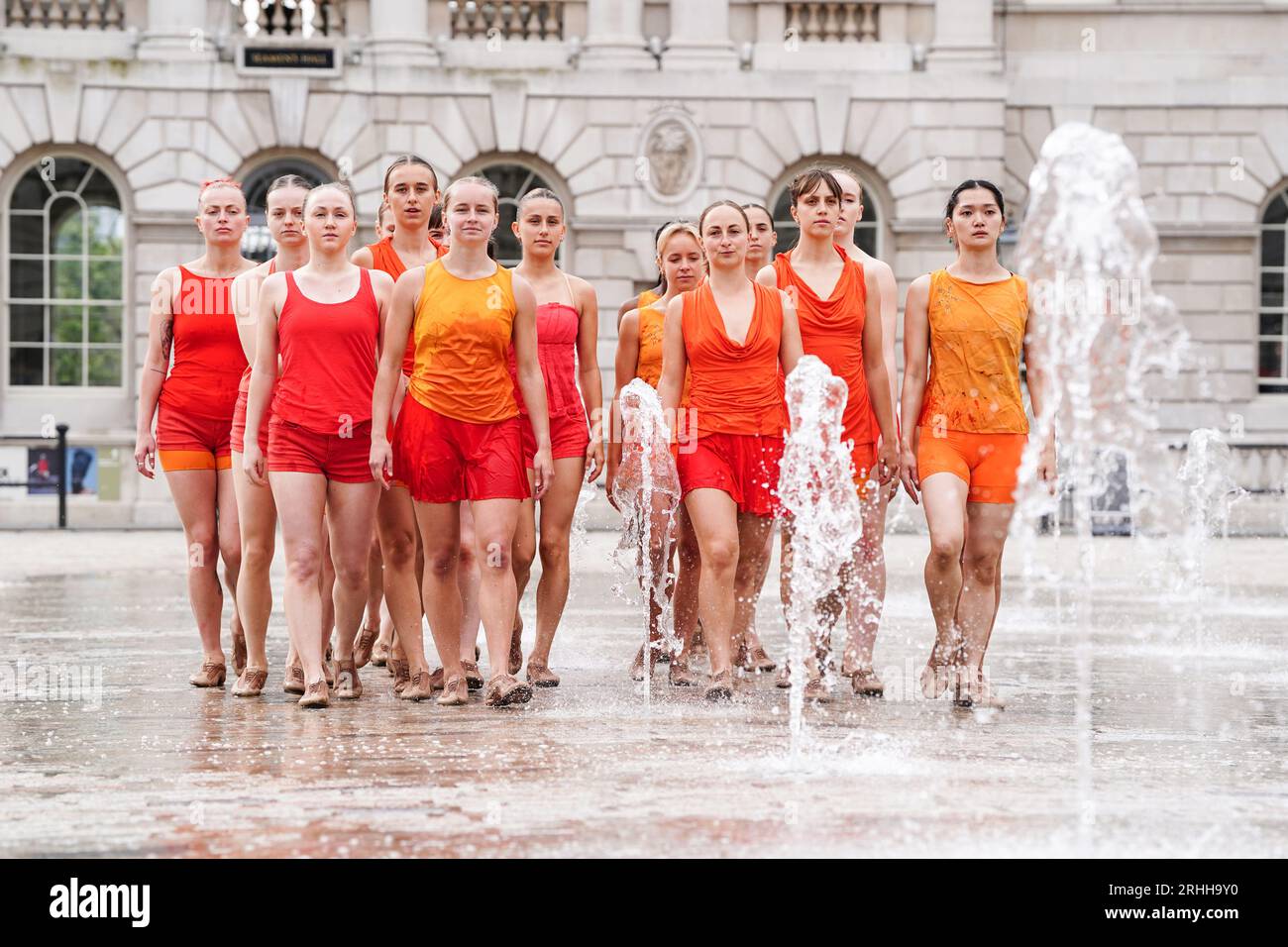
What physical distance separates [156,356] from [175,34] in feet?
52.6

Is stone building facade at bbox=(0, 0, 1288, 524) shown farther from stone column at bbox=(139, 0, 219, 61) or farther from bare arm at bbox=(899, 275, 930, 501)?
bare arm at bbox=(899, 275, 930, 501)

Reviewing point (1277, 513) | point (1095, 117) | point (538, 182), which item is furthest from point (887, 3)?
point (1277, 513)

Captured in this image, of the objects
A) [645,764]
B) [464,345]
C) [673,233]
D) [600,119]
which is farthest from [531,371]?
[600,119]

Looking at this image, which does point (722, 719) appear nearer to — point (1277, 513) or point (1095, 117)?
point (1277, 513)

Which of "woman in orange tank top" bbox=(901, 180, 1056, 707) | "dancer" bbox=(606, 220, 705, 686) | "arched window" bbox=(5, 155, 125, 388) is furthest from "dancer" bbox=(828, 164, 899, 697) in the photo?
"arched window" bbox=(5, 155, 125, 388)

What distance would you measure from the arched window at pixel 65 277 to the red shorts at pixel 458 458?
1732 centimetres

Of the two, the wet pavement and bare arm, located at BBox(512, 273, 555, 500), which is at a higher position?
bare arm, located at BBox(512, 273, 555, 500)

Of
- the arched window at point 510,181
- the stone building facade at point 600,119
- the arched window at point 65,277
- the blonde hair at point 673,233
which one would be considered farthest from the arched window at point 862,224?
the blonde hair at point 673,233

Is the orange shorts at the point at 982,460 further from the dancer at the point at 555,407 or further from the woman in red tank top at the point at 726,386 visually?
the dancer at the point at 555,407

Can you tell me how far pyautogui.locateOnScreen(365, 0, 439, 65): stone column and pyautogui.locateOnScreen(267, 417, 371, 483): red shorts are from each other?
658 inches

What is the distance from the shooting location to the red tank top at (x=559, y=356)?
28.7 ft

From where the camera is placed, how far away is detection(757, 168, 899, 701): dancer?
28.2 feet
